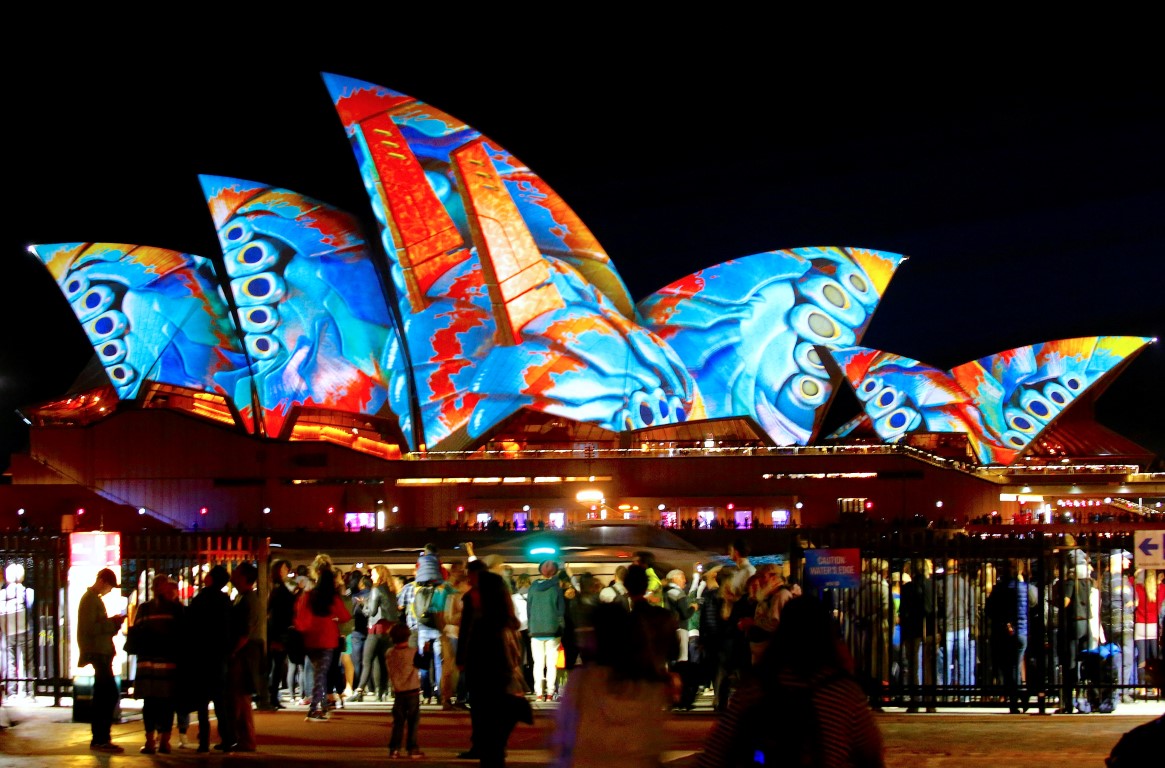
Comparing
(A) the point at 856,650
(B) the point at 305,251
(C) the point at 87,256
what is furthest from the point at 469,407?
(A) the point at 856,650

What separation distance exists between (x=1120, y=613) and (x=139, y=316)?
3422 centimetres

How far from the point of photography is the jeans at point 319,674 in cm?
1155

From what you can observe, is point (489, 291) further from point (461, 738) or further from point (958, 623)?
point (461, 738)

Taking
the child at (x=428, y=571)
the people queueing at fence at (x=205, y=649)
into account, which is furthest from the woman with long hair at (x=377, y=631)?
the people queueing at fence at (x=205, y=649)

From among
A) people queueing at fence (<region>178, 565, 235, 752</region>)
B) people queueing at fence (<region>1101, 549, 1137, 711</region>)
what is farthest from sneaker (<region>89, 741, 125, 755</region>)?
people queueing at fence (<region>1101, 549, 1137, 711</region>)

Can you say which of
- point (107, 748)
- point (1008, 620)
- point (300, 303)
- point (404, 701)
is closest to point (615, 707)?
point (404, 701)

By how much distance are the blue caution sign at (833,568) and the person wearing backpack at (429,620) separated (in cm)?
330

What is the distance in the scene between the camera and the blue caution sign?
1220 cm

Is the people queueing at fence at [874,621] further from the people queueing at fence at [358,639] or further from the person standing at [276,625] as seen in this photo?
the person standing at [276,625]

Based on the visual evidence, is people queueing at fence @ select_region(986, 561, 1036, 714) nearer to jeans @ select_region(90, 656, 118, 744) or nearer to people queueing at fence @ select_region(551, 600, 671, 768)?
jeans @ select_region(90, 656, 118, 744)

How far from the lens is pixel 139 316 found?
41.7 metres

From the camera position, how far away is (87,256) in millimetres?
41469

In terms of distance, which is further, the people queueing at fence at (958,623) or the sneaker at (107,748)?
the people queueing at fence at (958,623)

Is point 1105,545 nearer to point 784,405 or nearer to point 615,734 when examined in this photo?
point 615,734
